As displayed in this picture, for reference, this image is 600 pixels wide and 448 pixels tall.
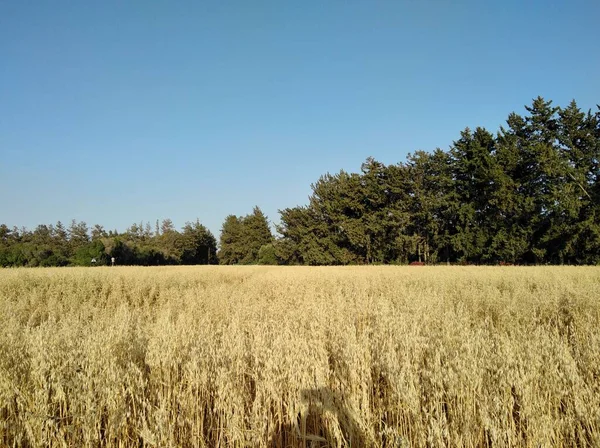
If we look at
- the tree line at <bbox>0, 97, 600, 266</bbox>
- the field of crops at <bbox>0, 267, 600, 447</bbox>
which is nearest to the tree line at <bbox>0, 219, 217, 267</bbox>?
the tree line at <bbox>0, 97, 600, 266</bbox>

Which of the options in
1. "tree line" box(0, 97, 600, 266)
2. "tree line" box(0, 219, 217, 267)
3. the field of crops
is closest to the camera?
the field of crops

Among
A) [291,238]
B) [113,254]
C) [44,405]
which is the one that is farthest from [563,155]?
[113,254]

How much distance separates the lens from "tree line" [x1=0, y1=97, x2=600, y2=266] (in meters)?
32.6

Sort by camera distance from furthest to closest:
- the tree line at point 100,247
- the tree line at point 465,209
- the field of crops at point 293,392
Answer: the tree line at point 100,247
the tree line at point 465,209
the field of crops at point 293,392

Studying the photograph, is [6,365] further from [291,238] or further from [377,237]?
[291,238]

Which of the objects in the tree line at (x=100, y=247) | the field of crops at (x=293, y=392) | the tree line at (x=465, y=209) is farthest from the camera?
the tree line at (x=100, y=247)

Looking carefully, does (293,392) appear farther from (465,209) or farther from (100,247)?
(100,247)

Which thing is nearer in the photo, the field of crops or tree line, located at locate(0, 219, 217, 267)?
the field of crops

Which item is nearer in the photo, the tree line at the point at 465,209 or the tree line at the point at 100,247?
the tree line at the point at 465,209

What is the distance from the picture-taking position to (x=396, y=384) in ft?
8.36

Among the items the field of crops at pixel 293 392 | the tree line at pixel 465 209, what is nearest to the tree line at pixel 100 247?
the tree line at pixel 465 209

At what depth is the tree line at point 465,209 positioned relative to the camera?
3259 centimetres

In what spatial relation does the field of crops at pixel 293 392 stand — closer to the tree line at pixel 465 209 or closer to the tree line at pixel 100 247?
the tree line at pixel 465 209

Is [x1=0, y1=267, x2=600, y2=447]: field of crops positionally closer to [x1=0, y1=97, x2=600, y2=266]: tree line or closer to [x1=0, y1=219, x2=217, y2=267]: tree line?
[x1=0, y1=97, x2=600, y2=266]: tree line
